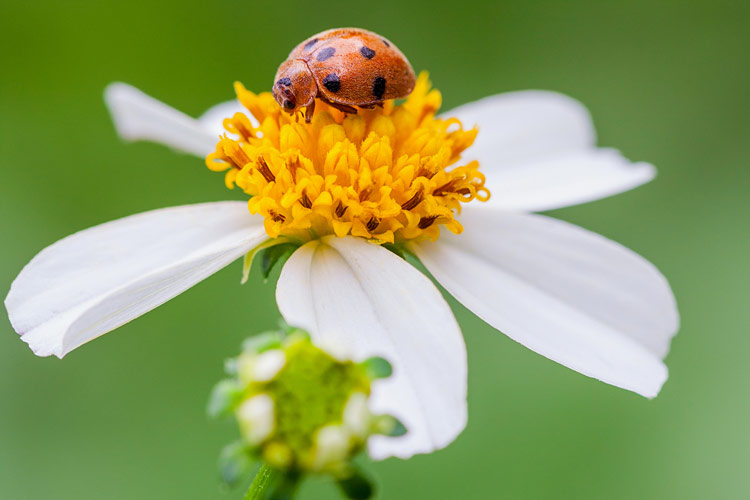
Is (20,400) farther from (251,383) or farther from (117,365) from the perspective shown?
(251,383)

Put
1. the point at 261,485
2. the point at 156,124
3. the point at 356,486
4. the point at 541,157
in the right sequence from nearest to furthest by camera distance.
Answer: the point at 356,486
the point at 261,485
the point at 156,124
the point at 541,157

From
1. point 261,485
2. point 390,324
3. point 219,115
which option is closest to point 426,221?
point 390,324

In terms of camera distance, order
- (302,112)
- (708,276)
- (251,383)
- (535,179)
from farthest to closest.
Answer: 1. (708,276)
2. (535,179)
3. (302,112)
4. (251,383)

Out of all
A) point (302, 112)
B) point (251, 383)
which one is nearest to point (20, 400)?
point (302, 112)

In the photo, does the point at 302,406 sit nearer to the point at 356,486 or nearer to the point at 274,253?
the point at 356,486

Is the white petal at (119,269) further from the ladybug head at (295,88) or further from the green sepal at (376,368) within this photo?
the green sepal at (376,368)

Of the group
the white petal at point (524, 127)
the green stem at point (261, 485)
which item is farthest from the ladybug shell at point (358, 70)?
the green stem at point (261, 485)

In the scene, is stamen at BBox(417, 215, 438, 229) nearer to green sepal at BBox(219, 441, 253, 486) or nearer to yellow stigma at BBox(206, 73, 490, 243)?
yellow stigma at BBox(206, 73, 490, 243)
